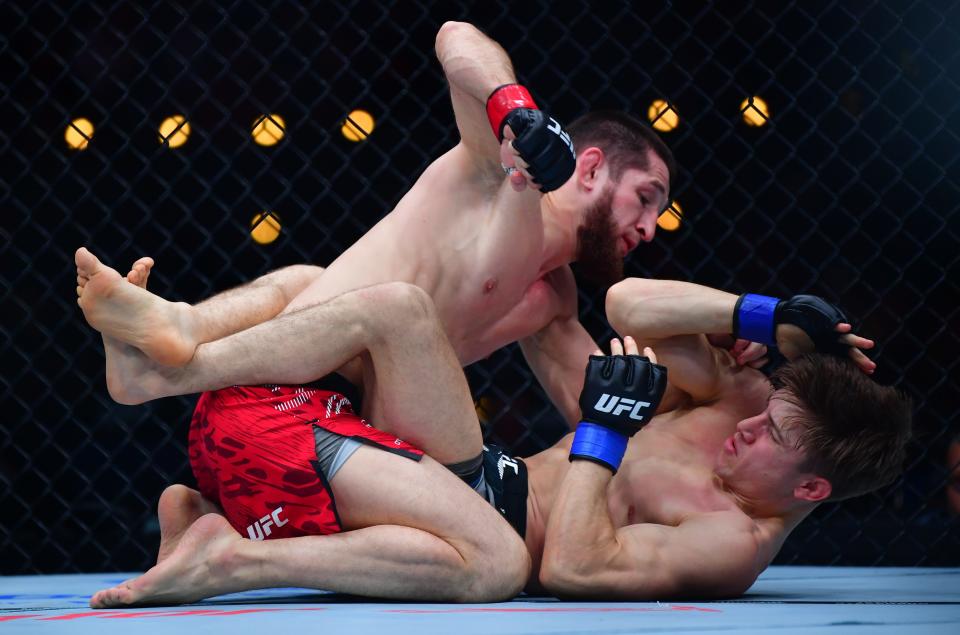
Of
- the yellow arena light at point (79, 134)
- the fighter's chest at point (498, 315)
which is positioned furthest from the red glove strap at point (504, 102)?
the yellow arena light at point (79, 134)

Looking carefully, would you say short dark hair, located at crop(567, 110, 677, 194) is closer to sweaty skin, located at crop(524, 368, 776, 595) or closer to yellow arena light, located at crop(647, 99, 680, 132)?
sweaty skin, located at crop(524, 368, 776, 595)

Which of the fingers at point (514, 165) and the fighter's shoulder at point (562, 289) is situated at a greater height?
the fingers at point (514, 165)

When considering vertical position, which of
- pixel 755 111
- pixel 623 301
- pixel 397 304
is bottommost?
pixel 397 304

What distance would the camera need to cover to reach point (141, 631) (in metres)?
1.24

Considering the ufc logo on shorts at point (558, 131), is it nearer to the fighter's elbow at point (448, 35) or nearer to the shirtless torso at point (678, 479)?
the fighter's elbow at point (448, 35)

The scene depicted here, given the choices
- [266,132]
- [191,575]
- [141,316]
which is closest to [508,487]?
[191,575]

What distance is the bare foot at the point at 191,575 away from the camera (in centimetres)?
150

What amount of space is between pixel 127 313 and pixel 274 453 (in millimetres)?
284

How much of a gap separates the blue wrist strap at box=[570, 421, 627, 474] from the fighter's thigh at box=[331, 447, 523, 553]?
16cm

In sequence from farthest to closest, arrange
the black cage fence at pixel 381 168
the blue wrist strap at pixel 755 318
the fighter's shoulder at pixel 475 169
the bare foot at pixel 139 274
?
the black cage fence at pixel 381 168 < the fighter's shoulder at pixel 475 169 < the blue wrist strap at pixel 755 318 < the bare foot at pixel 139 274

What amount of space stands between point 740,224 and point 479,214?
151 centimetres

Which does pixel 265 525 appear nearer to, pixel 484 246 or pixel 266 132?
pixel 484 246

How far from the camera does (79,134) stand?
303 cm

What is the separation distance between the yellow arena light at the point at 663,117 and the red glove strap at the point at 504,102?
4.69 ft
